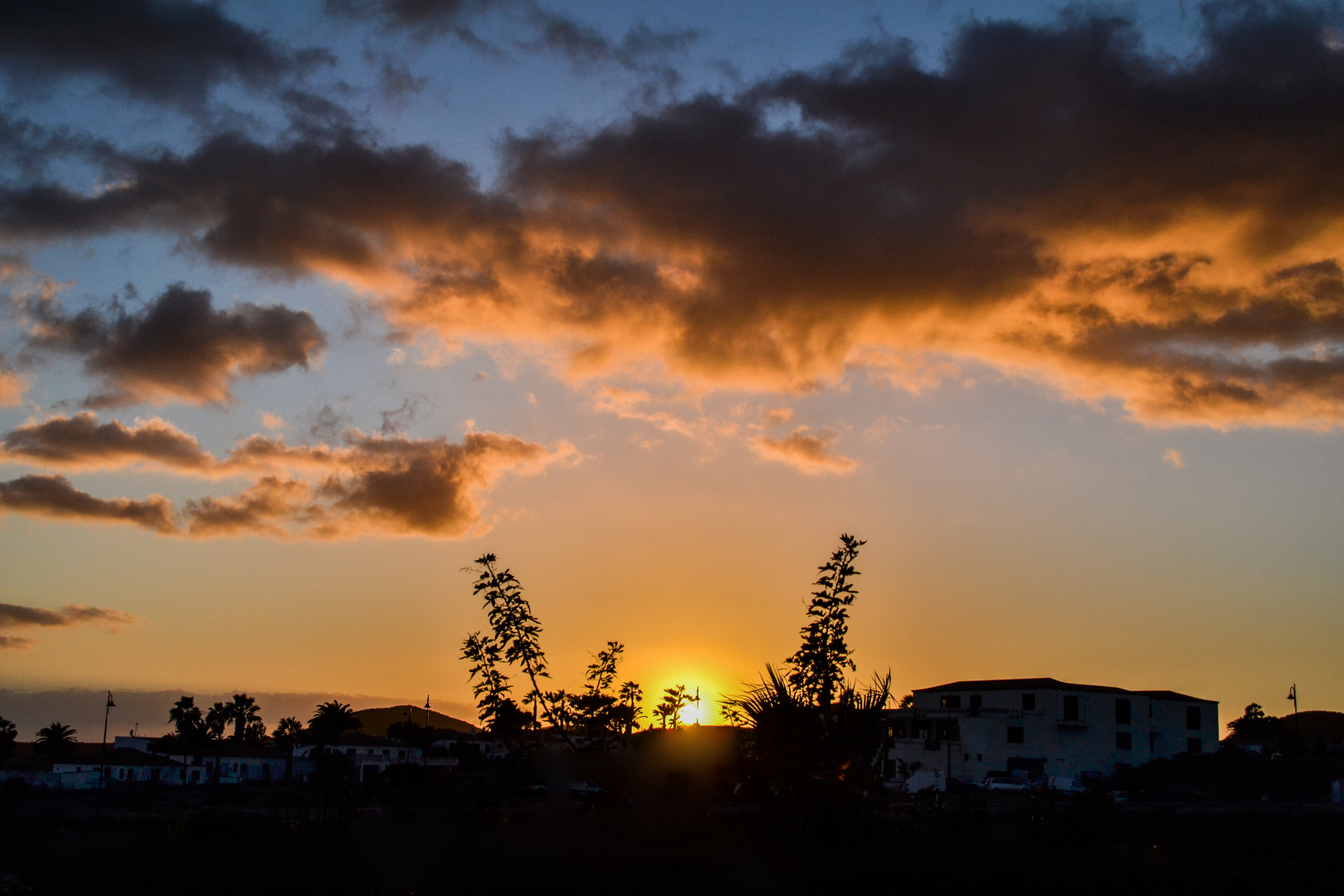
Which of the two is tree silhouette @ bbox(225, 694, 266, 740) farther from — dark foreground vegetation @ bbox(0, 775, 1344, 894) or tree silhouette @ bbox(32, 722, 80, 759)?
dark foreground vegetation @ bbox(0, 775, 1344, 894)

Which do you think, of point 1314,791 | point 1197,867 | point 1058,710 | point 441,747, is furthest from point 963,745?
point 1197,867

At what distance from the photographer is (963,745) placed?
84.3 m

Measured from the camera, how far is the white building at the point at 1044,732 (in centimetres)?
8331

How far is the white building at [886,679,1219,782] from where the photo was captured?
83312 millimetres

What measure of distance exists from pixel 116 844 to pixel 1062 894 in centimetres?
1102

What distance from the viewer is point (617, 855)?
11914mm

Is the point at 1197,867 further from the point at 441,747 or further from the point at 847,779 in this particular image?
the point at 441,747

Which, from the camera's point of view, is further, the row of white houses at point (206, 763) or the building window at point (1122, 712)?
the row of white houses at point (206, 763)

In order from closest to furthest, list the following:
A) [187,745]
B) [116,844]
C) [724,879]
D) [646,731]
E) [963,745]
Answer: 1. [724,879]
2. [116,844]
3. [646,731]
4. [963,745]
5. [187,745]

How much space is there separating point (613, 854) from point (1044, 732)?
3175 inches

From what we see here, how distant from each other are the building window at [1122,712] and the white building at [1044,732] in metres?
0.07

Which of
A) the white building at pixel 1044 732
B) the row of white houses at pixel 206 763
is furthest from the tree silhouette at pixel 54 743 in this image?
the white building at pixel 1044 732

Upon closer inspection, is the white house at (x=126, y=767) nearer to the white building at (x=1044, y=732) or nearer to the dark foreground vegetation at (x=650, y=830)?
the white building at (x=1044, y=732)

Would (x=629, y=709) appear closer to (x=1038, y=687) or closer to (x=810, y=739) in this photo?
(x=810, y=739)
